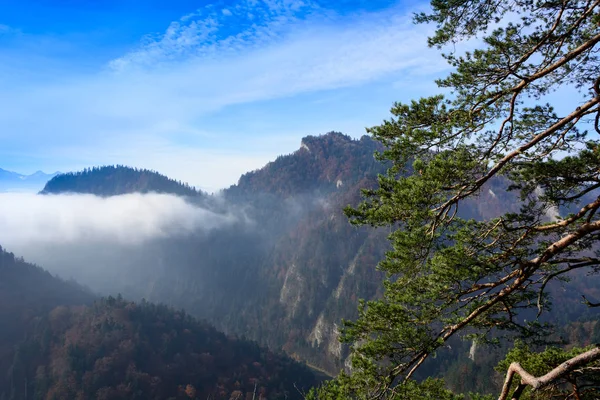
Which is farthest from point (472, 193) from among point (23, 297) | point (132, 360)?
point (23, 297)

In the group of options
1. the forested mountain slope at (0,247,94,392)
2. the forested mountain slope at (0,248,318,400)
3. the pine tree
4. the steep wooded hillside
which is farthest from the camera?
the forested mountain slope at (0,247,94,392)

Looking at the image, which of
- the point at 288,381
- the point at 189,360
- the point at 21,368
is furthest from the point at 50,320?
the point at 288,381

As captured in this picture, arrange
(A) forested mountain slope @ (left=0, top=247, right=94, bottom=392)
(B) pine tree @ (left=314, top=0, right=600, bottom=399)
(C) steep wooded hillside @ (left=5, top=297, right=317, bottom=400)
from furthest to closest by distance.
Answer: (A) forested mountain slope @ (left=0, top=247, right=94, bottom=392)
(C) steep wooded hillside @ (left=5, top=297, right=317, bottom=400)
(B) pine tree @ (left=314, top=0, right=600, bottom=399)

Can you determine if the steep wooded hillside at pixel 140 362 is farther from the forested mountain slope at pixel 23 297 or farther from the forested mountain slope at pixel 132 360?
the forested mountain slope at pixel 23 297

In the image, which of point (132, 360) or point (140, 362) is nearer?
point (132, 360)

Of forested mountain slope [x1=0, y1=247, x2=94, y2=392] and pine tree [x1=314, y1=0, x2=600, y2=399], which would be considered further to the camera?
forested mountain slope [x1=0, y1=247, x2=94, y2=392]

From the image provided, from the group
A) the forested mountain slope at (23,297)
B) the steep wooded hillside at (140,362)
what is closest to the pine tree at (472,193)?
the steep wooded hillside at (140,362)

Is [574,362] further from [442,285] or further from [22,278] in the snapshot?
[22,278]

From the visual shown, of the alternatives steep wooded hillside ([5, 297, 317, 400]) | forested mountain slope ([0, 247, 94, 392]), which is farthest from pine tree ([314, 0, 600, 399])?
forested mountain slope ([0, 247, 94, 392])

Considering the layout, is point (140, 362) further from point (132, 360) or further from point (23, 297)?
point (23, 297)

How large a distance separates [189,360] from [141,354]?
13348 mm

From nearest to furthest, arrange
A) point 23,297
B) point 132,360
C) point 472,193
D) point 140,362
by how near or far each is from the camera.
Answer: point 472,193 → point 132,360 → point 140,362 → point 23,297

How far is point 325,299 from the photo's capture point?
185 m

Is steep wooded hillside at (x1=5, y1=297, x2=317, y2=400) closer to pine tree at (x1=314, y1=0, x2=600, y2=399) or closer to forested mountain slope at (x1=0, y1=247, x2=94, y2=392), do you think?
forested mountain slope at (x1=0, y1=247, x2=94, y2=392)
